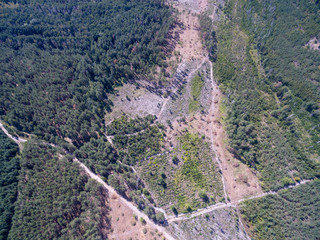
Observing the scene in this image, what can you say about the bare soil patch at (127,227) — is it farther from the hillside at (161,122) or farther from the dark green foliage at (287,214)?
the dark green foliage at (287,214)

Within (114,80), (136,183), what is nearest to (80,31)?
(114,80)

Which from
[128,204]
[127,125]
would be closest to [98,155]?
[127,125]

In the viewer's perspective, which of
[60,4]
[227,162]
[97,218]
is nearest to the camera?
[97,218]

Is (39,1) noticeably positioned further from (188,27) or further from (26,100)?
(188,27)

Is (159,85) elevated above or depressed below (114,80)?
above

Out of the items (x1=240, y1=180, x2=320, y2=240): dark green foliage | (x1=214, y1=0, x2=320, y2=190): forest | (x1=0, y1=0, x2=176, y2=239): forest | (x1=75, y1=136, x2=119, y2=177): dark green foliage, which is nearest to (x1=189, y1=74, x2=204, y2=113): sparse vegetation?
(x1=214, y1=0, x2=320, y2=190): forest

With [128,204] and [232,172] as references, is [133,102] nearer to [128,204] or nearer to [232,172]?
[128,204]

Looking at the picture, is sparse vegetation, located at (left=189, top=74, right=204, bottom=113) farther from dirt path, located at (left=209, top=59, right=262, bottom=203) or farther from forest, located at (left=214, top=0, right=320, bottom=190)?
dirt path, located at (left=209, top=59, right=262, bottom=203)
